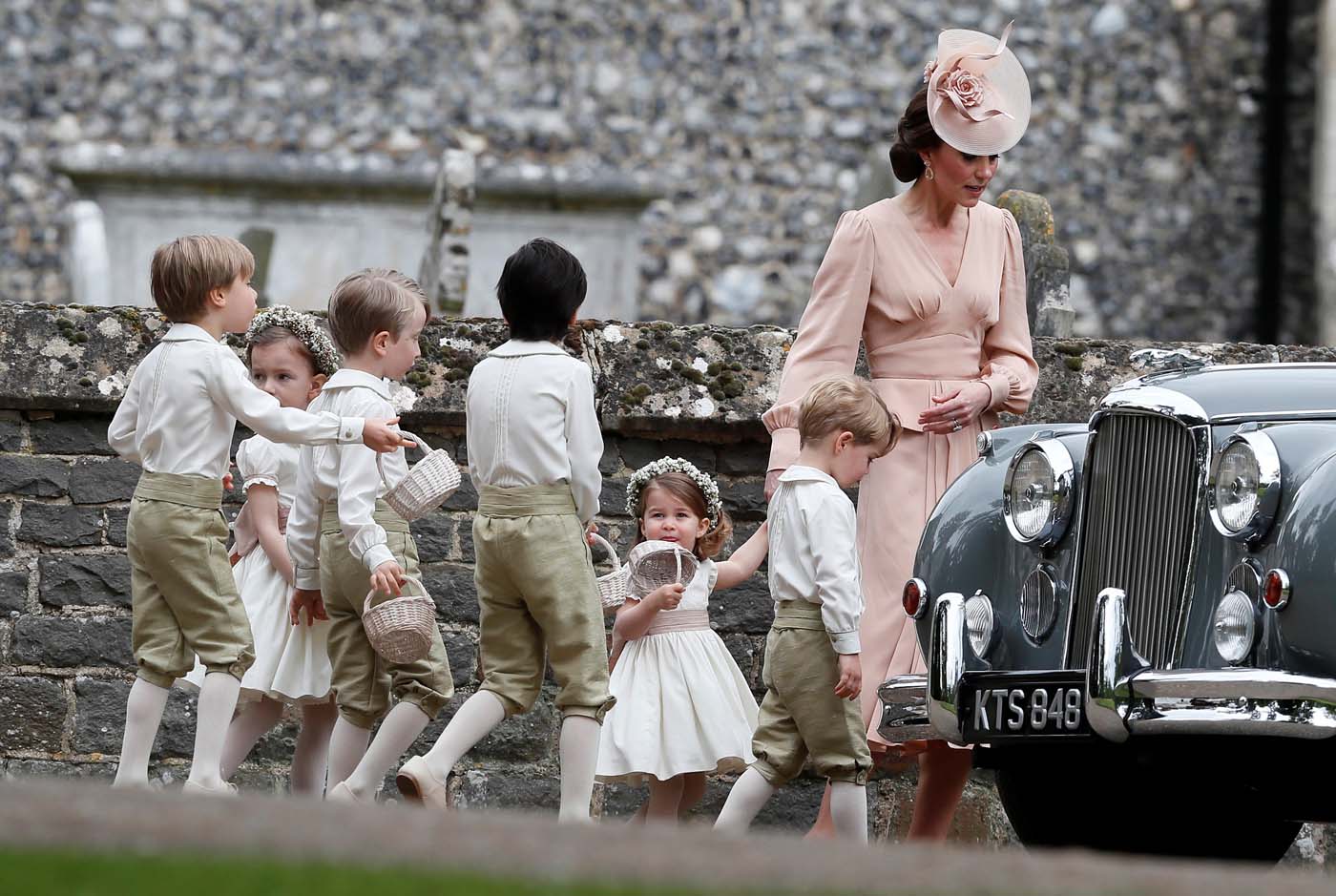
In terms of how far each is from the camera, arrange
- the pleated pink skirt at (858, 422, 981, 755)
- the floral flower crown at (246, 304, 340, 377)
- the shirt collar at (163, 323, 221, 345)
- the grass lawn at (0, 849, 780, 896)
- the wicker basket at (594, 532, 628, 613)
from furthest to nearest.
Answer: the floral flower crown at (246, 304, 340, 377) < the wicker basket at (594, 532, 628, 613) < the pleated pink skirt at (858, 422, 981, 755) < the shirt collar at (163, 323, 221, 345) < the grass lawn at (0, 849, 780, 896)

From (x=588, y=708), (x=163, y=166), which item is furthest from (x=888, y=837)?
(x=163, y=166)

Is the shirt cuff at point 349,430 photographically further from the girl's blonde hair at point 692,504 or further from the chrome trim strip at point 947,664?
the chrome trim strip at point 947,664

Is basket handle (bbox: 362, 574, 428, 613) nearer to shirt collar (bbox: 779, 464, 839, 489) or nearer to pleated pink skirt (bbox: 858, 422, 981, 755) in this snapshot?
shirt collar (bbox: 779, 464, 839, 489)

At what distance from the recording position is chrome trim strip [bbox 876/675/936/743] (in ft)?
15.9

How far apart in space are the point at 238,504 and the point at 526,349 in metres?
1.58

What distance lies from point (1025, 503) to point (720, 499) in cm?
147

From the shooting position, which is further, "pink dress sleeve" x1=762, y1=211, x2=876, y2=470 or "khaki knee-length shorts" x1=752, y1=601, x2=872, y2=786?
"pink dress sleeve" x1=762, y1=211, x2=876, y2=470

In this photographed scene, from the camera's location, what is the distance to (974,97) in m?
5.24

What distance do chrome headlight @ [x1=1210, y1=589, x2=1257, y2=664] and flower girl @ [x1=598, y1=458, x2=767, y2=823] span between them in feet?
4.50

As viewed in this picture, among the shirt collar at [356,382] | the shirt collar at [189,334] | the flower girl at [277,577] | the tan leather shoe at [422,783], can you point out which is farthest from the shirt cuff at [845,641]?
the shirt collar at [189,334]

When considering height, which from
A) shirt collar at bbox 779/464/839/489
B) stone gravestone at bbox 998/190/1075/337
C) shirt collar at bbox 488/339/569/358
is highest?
stone gravestone at bbox 998/190/1075/337

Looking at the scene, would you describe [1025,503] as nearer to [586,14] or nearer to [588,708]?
[588,708]

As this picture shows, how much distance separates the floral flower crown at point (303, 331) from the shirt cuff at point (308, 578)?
63 cm

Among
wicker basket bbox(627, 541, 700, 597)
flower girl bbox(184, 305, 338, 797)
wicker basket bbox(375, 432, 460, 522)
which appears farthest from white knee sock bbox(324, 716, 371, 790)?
wicker basket bbox(627, 541, 700, 597)
